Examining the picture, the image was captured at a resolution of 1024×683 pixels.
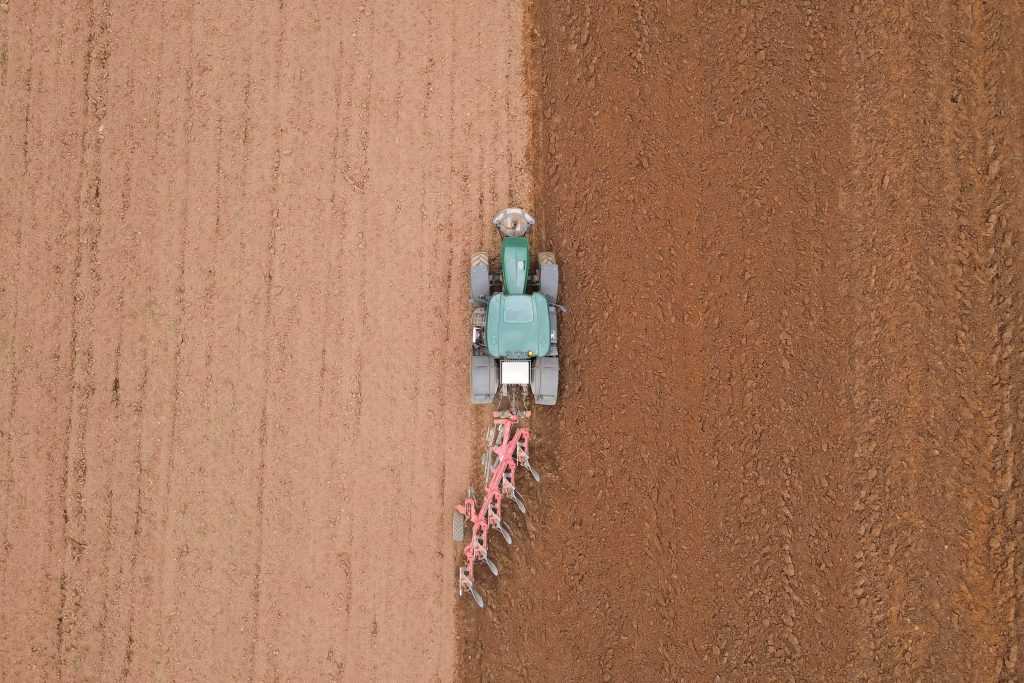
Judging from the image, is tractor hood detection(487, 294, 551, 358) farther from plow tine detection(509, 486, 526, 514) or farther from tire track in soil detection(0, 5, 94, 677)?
tire track in soil detection(0, 5, 94, 677)

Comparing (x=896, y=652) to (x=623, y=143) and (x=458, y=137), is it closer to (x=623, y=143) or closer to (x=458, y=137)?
(x=623, y=143)

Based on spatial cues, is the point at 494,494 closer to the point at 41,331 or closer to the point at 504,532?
the point at 504,532

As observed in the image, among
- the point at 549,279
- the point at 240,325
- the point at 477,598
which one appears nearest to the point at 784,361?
the point at 549,279

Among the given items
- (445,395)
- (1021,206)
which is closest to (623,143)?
(445,395)

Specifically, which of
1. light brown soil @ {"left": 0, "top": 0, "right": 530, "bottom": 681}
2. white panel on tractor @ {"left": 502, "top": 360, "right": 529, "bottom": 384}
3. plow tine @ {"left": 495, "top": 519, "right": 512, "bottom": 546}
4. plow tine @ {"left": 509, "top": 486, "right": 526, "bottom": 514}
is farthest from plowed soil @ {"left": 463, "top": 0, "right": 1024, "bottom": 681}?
light brown soil @ {"left": 0, "top": 0, "right": 530, "bottom": 681}

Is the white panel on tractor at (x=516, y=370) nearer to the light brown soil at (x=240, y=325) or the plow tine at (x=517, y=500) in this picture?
the light brown soil at (x=240, y=325)

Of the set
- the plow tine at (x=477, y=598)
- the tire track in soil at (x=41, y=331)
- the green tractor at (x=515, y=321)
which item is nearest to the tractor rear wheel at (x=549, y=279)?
the green tractor at (x=515, y=321)
